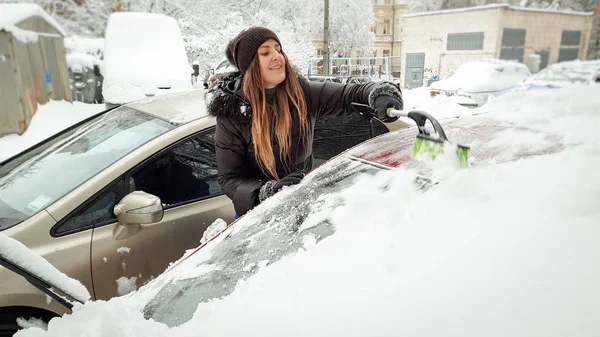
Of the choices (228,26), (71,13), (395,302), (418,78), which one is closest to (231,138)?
(418,78)

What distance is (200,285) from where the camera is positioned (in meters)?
0.98

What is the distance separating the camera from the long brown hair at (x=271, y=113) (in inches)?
63.0

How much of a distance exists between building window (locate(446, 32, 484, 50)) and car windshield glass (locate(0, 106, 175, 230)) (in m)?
1.27

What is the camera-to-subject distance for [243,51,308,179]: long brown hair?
160cm

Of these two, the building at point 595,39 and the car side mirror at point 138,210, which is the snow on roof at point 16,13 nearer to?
the car side mirror at point 138,210

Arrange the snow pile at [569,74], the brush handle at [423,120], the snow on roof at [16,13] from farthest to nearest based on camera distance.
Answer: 1. the snow on roof at [16,13]
2. the snow pile at [569,74]
3. the brush handle at [423,120]

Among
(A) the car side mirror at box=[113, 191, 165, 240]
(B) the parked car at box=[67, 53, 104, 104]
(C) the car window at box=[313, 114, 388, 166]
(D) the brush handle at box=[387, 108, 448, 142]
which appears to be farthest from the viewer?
(B) the parked car at box=[67, 53, 104, 104]

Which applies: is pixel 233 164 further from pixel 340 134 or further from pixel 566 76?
pixel 566 76

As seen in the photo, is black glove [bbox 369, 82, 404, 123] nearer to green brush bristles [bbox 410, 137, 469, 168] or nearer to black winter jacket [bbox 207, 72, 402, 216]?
black winter jacket [bbox 207, 72, 402, 216]

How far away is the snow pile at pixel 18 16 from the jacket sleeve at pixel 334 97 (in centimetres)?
635

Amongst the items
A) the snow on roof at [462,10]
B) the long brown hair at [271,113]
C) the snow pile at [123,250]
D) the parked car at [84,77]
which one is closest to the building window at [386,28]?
the snow on roof at [462,10]

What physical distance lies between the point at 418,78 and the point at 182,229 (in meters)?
1.29

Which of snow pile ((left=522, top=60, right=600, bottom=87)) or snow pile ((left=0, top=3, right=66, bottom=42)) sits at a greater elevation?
snow pile ((left=0, top=3, right=66, bottom=42))

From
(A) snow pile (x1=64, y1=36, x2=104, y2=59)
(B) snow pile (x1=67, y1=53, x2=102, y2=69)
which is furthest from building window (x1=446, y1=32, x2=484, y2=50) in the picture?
(B) snow pile (x1=67, y1=53, x2=102, y2=69)
